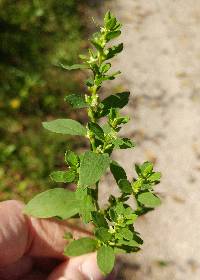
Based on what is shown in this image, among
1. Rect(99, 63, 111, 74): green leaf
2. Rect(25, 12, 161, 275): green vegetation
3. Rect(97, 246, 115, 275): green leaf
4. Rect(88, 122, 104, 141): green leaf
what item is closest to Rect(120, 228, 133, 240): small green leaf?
Rect(25, 12, 161, 275): green vegetation

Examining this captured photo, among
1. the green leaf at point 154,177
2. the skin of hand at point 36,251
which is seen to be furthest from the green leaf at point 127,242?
the skin of hand at point 36,251

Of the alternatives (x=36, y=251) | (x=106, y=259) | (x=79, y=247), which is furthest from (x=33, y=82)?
(x=106, y=259)

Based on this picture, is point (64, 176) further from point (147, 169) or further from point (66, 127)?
point (147, 169)

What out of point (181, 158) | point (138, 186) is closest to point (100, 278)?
point (138, 186)

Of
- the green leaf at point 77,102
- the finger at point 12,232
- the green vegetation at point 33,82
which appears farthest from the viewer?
the green vegetation at point 33,82

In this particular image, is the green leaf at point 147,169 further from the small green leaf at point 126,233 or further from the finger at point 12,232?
the finger at point 12,232

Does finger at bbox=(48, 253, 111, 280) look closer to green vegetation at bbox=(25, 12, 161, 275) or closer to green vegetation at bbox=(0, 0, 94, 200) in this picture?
green vegetation at bbox=(25, 12, 161, 275)
